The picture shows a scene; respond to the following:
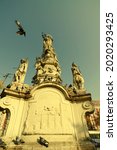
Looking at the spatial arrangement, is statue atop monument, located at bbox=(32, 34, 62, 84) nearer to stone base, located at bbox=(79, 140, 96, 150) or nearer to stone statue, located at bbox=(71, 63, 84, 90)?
stone statue, located at bbox=(71, 63, 84, 90)

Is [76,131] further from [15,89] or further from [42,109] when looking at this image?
[15,89]

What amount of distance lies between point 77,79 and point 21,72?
11.7 feet

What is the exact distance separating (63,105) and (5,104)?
2.90 metres

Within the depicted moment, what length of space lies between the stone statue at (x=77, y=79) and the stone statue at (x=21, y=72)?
3179mm

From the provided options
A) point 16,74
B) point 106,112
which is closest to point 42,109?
point 16,74

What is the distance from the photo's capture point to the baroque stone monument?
7.71 metres

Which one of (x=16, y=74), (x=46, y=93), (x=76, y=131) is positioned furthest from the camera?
(x=16, y=74)

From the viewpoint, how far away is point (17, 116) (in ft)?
29.5

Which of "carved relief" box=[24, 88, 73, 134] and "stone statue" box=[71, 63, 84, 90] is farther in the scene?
"stone statue" box=[71, 63, 84, 90]

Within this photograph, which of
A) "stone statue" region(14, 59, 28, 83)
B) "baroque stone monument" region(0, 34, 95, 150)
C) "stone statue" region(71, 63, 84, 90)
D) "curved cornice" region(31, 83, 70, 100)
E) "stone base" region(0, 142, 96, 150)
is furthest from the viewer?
"stone statue" region(14, 59, 28, 83)

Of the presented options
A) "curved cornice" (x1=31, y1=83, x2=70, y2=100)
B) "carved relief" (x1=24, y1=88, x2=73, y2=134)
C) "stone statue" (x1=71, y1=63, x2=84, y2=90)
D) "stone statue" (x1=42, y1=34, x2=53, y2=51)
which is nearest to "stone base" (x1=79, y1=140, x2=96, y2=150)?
"carved relief" (x1=24, y1=88, x2=73, y2=134)

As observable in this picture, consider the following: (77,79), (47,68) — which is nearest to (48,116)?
(77,79)

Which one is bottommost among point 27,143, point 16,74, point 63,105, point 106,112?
point 27,143

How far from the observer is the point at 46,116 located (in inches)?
349
